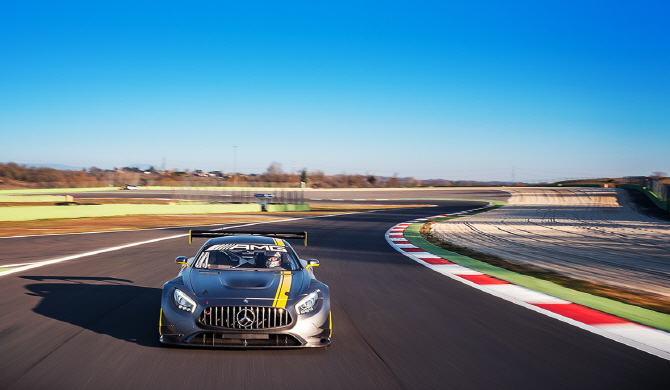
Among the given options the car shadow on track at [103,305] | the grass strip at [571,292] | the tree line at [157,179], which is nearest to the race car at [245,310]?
the car shadow on track at [103,305]

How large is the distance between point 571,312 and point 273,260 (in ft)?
13.6

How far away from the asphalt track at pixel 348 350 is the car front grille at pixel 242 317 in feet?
0.99

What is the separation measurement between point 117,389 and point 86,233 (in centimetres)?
1643

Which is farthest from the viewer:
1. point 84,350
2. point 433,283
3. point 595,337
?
point 433,283

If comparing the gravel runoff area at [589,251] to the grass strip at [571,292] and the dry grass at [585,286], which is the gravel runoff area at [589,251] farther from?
the grass strip at [571,292]

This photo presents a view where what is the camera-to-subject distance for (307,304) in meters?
4.83

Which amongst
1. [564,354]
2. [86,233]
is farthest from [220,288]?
[86,233]

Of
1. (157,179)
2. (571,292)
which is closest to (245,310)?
(571,292)

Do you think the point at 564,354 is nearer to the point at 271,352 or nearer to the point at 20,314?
the point at 271,352

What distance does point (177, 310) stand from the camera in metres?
4.64

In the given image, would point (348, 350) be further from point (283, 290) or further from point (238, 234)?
point (238, 234)

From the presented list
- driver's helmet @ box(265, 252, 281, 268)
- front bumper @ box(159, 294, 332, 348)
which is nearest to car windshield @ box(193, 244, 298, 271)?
driver's helmet @ box(265, 252, 281, 268)

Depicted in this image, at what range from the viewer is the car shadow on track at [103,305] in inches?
209

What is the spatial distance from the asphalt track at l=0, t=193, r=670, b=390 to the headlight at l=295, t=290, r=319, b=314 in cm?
41
